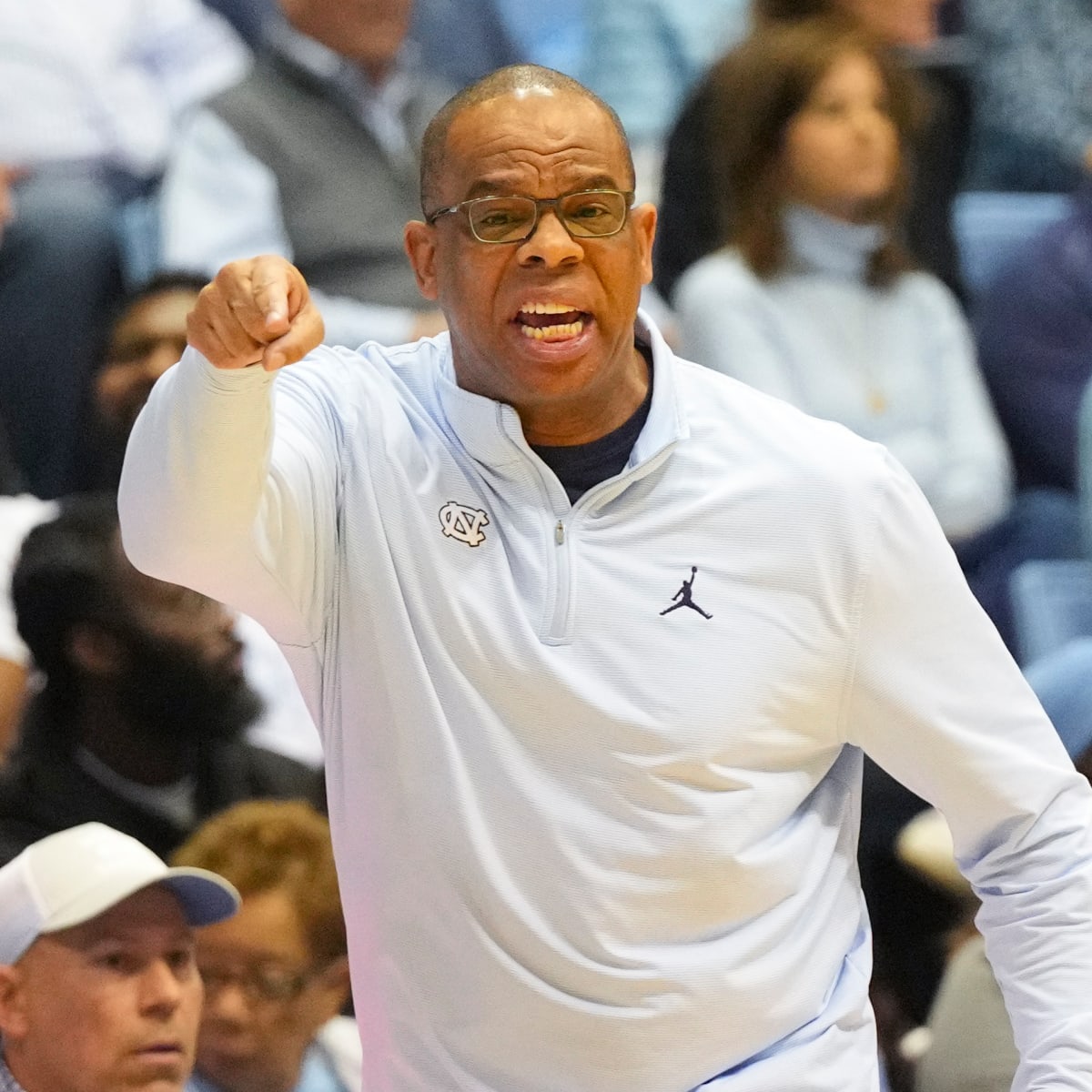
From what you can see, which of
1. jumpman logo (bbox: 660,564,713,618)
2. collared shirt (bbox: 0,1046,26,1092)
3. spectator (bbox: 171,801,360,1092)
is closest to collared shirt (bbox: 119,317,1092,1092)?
jumpman logo (bbox: 660,564,713,618)

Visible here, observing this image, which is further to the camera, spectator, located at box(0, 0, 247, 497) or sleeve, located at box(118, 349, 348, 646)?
spectator, located at box(0, 0, 247, 497)

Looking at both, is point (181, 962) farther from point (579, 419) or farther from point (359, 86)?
point (359, 86)

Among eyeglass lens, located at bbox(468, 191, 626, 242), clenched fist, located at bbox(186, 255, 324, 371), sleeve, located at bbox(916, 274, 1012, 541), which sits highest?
eyeglass lens, located at bbox(468, 191, 626, 242)

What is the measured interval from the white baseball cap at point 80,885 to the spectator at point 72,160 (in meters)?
1.01

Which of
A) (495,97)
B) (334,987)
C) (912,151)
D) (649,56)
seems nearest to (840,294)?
(912,151)

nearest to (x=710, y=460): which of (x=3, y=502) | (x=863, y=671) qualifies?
(x=863, y=671)

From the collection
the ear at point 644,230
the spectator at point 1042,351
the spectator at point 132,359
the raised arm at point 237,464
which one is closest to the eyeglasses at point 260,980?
the spectator at point 132,359

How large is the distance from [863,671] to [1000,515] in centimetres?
190

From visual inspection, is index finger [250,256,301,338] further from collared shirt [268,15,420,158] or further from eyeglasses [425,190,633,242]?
collared shirt [268,15,420,158]

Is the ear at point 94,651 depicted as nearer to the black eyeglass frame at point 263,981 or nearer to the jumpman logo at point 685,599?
the black eyeglass frame at point 263,981

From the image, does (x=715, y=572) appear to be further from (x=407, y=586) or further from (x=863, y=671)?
(x=407, y=586)

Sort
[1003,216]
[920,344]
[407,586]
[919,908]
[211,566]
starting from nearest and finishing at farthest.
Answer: [211,566] < [407,586] < [919,908] < [920,344] < [1003,216]

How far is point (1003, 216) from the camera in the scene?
161 inches

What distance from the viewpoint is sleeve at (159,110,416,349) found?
350 cm
